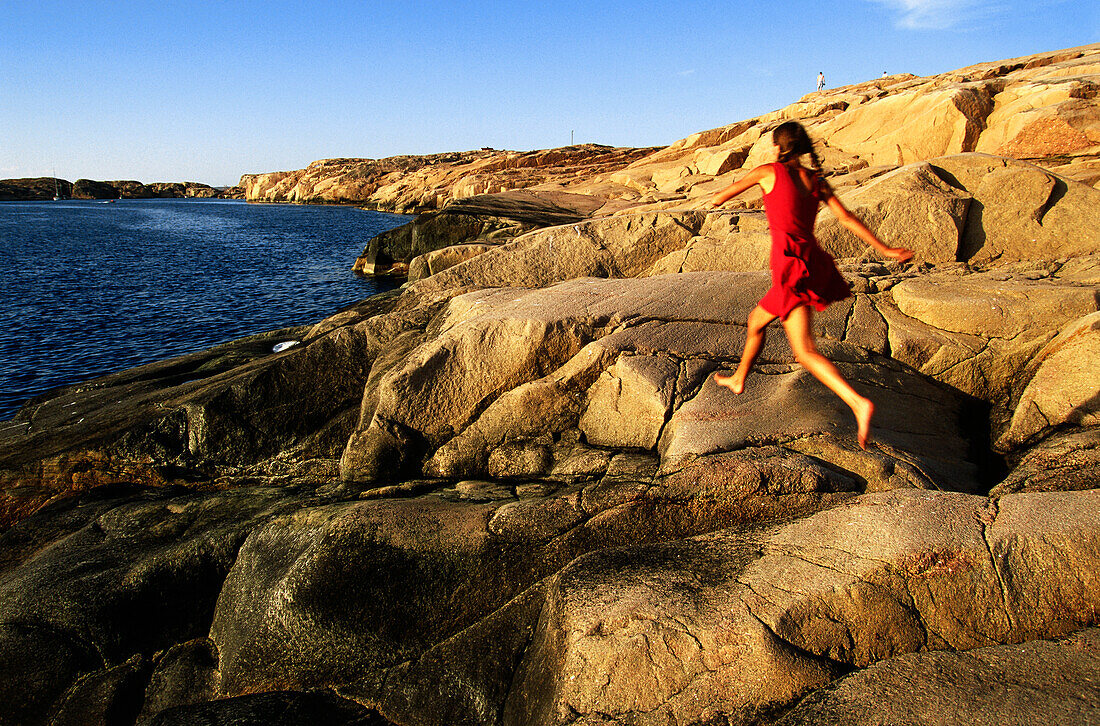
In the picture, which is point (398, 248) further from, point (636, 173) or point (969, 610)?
point (969, 610)

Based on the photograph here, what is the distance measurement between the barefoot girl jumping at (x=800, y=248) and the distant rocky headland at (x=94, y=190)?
570 feet

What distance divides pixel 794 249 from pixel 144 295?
27057 millimetres

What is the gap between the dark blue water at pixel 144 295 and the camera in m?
16.9

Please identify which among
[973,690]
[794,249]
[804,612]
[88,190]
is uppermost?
[88,190]

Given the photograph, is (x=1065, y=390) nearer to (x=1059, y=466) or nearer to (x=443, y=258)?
(x=1059, y=466)

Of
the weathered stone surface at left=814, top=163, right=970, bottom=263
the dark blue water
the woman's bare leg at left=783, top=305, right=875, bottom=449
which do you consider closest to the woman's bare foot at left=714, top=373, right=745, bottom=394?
the woman's bare leg at left=783, top=305, right=875, bottom=449

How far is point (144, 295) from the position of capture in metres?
25.8

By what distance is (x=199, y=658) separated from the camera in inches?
224

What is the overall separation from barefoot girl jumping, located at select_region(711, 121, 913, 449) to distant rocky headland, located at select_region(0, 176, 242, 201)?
6841 inches

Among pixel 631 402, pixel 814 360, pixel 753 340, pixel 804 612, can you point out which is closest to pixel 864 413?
pixel 814 360

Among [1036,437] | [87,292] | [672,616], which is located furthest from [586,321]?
[87,292]

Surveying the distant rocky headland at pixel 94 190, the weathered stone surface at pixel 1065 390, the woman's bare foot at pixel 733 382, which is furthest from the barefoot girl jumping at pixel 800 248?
the distant rocky headland at pixel 94 190

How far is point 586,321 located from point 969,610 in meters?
4.15

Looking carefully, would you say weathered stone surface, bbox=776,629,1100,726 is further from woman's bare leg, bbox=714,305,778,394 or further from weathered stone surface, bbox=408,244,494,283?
weathered stone surface, bbox=408,244,494,283
